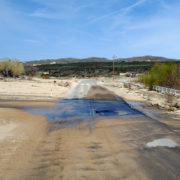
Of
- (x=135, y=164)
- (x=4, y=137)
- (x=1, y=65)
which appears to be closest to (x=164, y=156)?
(x=135, y=164)

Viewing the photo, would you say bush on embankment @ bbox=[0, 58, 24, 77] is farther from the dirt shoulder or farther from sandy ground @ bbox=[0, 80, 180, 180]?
sandy ground @ bbox=[0, 80, 180, 180]

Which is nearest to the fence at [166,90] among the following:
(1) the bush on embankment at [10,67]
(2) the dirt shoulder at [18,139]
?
(2) the dirt shoulder at [18,139]

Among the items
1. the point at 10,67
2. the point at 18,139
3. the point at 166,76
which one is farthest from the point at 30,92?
the point at 10,67

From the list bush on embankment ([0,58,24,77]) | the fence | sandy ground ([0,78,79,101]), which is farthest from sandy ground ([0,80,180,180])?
bush on embankment ([0,58,24,77])

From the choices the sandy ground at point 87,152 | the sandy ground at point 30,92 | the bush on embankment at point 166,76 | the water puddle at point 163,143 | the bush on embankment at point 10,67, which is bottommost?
the water puddle at point 163,143

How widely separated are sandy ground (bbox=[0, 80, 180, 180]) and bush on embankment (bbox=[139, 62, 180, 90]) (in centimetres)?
1630

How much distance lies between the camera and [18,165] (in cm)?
524

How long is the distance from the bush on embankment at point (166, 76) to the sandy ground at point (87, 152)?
16.3 m

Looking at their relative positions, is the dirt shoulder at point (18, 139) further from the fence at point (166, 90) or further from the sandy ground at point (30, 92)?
the fence at point (166, 90)

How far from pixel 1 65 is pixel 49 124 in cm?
4633

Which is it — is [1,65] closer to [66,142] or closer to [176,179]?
[66,142]

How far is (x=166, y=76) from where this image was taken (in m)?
26.3

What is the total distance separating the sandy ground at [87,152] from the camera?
16.1 feet

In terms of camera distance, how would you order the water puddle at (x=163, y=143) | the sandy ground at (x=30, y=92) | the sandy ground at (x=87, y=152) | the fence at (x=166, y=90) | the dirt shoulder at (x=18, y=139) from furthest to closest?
the fence at (x=166, y=90) → the sandy ground at (x=30, y=92) → the water puddle at (x=163, y=143) → the dirt shoulder at (x=18, y=139) → the sandy ground at (x=87, y=152)
